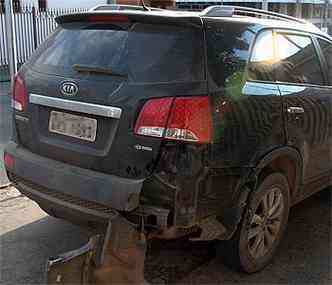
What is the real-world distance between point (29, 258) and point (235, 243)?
1537 millimetres

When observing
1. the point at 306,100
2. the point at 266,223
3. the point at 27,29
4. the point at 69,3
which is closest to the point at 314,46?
the point at 306,100

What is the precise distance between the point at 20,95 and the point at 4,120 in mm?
4797

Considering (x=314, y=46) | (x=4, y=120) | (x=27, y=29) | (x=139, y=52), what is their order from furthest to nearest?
1. (x=27, y=29)
2. (x=4, y=120)
3. (x=314, y=46)
4. (x=139, y=52)

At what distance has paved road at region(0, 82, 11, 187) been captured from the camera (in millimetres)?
5460

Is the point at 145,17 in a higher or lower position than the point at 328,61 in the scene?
higher

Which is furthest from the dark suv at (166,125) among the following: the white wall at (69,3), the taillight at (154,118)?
the white wall at (69,3)

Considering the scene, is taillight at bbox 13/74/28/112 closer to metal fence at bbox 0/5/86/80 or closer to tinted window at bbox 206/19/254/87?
tinted window at bbox 206/19/254/87

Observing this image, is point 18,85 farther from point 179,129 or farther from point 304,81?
point 304,81

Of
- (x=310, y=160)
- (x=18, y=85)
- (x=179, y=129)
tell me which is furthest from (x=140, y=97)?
(x=310, y=160)

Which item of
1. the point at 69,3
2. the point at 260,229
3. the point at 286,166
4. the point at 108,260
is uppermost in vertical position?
the point at 69,3

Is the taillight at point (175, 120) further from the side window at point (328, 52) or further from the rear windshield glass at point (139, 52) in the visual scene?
the side window at point (328, 52)

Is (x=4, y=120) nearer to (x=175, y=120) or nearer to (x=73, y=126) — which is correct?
(x=73, y=126)

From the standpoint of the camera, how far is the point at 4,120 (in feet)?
26.3

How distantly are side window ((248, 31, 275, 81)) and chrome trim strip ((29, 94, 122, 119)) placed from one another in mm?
971
